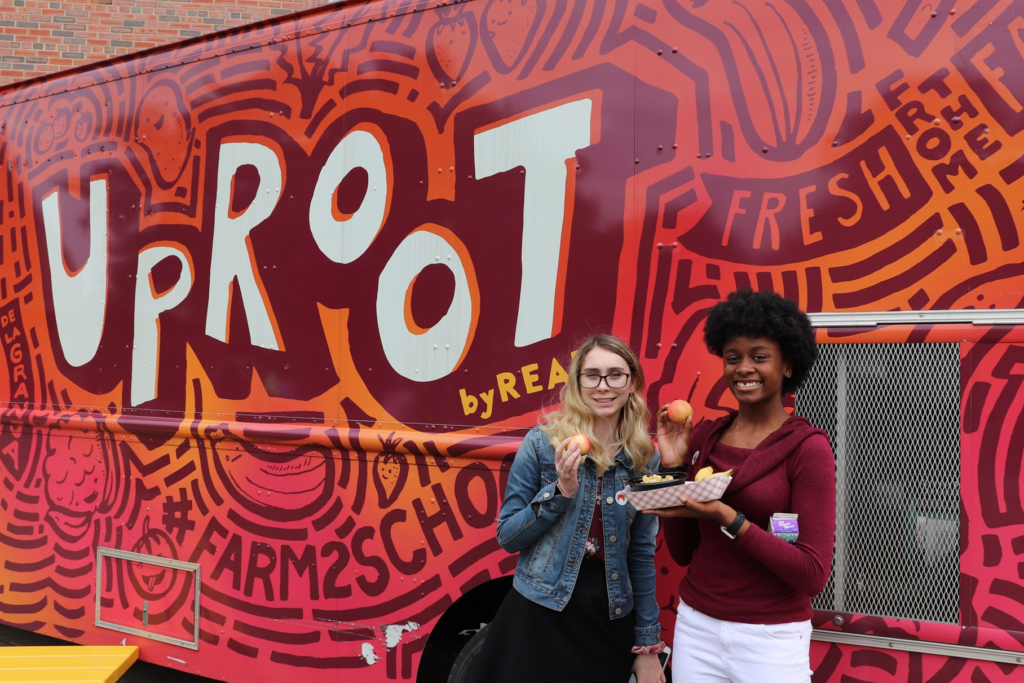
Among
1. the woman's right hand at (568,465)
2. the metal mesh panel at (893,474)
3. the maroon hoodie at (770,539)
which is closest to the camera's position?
the maroon hoodie at (770,539)

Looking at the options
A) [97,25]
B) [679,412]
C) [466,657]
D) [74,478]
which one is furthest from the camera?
[97,25]

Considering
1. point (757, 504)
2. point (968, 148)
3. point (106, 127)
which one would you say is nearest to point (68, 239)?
point (106, 127)

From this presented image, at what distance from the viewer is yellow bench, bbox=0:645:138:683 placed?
3873 mm

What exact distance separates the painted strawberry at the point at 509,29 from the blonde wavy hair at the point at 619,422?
1.35 metres

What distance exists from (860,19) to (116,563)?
4003mm

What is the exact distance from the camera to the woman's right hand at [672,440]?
2.56m

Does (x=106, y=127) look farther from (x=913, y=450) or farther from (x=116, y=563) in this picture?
(x=913, y=450)

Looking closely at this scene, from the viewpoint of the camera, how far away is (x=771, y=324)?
7.56 feet

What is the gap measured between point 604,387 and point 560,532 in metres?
0.45

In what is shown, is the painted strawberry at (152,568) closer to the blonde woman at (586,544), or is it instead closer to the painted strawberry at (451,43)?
the blonde woman at (586,544)

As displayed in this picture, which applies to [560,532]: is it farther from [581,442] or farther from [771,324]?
[771,324]

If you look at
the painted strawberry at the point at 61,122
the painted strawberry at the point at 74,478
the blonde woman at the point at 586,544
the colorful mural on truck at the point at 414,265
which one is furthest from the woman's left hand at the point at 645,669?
the painted strawberry at the point at 61,122

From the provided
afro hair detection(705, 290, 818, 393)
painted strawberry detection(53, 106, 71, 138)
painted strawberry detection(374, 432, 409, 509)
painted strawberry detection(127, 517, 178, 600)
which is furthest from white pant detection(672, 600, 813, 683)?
painted strawberry detection(53, 106, 71, 138)

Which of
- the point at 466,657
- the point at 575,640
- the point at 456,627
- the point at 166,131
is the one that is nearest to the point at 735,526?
the point at 575,640
